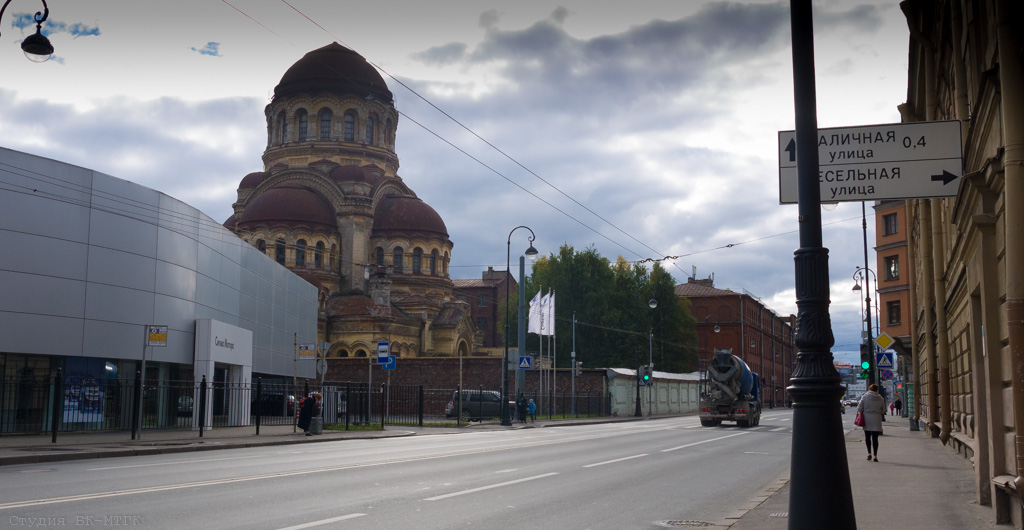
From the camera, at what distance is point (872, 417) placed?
58.0 ft

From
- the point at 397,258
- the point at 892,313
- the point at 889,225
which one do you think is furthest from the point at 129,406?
the point at 397,258

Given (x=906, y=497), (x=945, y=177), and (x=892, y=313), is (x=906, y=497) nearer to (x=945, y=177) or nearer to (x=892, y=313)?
(x=945, y=177)

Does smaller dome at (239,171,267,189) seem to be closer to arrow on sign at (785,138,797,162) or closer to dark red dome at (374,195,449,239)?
dark red dome at (374,195,449,239)

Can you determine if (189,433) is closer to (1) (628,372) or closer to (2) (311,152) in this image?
(1) (628,372)

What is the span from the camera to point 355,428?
3391 cm

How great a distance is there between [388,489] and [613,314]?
227ft

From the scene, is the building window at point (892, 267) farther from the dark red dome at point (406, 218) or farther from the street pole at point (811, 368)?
the street pole at point (811, 368)

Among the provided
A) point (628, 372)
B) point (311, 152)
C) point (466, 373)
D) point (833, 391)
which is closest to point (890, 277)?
point (628, 372)

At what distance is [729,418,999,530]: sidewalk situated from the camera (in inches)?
372

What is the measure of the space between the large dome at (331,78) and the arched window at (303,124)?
1821 mm

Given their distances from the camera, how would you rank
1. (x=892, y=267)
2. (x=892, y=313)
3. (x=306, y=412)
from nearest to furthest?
1. (x=306, y=412)
2. (x=892, y=313)
3. (x=892, y=267)

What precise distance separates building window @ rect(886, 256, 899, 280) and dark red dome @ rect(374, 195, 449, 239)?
37664 mm

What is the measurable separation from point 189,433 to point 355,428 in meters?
7.24

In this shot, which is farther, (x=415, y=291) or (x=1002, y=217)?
(x=415, y=291)
